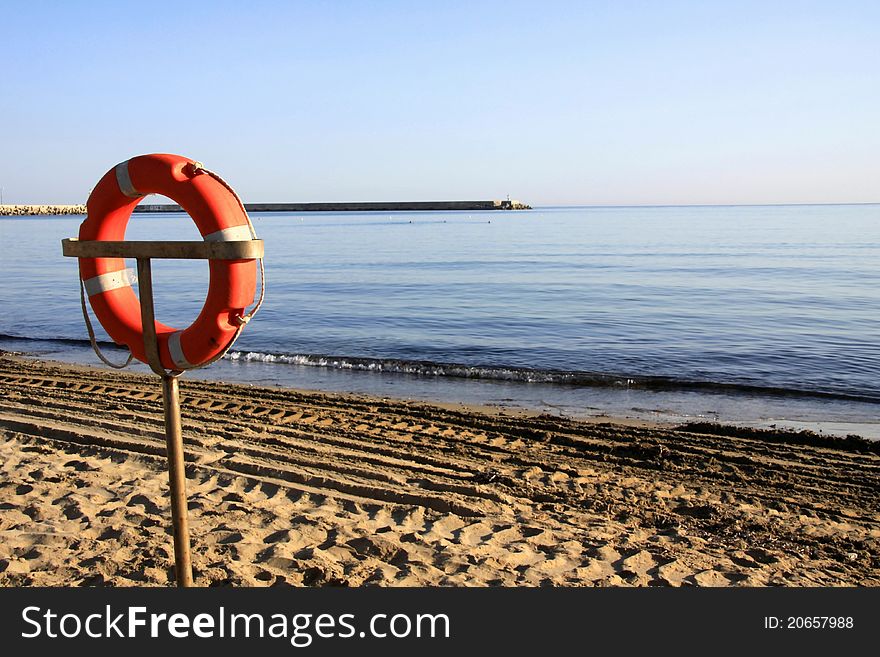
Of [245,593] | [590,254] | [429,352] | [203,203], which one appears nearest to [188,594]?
Result: [245,593]

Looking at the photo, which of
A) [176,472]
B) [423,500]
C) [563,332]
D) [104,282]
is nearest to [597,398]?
[563,332]

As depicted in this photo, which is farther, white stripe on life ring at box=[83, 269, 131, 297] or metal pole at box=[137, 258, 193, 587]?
white stripe on life ring at box=[83, 269, 131, 297]

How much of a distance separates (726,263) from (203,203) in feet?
95.6

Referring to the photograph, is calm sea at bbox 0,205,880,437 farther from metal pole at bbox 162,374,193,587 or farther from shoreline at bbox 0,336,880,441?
metal pole at bbox 162,374,193,587

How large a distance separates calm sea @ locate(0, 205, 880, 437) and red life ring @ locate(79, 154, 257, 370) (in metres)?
6.23

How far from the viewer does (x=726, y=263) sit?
29.4 metres

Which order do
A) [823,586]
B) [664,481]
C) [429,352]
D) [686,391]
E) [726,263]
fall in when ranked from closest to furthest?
[823,586]
[664,481]
[686,391]
[429,352]
[726,263]

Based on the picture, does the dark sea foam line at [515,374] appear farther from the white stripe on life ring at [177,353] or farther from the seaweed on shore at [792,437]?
the white stripe on life ring at [177,353]

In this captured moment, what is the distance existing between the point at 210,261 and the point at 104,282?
75cm

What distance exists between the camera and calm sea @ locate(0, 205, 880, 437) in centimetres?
988

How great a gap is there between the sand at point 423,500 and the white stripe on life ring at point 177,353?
118 cm

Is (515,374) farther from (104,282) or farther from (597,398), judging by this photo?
(104,282)

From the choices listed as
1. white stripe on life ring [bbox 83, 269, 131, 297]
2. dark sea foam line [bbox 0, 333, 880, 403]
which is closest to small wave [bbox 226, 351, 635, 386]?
dark sea foam line [bbox 0, 333, 880, 403]

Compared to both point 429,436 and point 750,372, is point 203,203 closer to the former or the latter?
point 429,436
